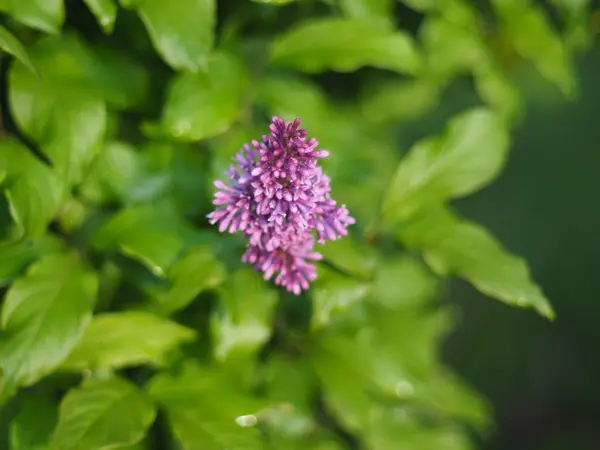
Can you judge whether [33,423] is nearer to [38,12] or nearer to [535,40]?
[38,12]

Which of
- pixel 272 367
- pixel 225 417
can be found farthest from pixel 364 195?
pixel 225 417

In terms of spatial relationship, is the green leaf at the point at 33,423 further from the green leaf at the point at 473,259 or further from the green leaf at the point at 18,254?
the green leaf at the point at 473,259

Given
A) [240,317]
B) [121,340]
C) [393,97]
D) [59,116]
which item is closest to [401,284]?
[393,97]

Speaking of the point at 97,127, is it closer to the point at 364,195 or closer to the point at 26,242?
the point at 26,242

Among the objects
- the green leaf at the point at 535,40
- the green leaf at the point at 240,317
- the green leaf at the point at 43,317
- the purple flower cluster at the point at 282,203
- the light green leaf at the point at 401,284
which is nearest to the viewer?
the purple flower cluster at the point at 282,203

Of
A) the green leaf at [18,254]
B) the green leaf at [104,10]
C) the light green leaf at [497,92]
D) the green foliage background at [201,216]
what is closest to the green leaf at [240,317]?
the green foliage background at [201,216]

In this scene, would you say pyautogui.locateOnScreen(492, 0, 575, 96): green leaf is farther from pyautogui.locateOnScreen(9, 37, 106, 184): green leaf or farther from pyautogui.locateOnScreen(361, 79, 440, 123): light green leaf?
pyautogui.locateOnScreen(9, 37, 106, 184): green leaf
